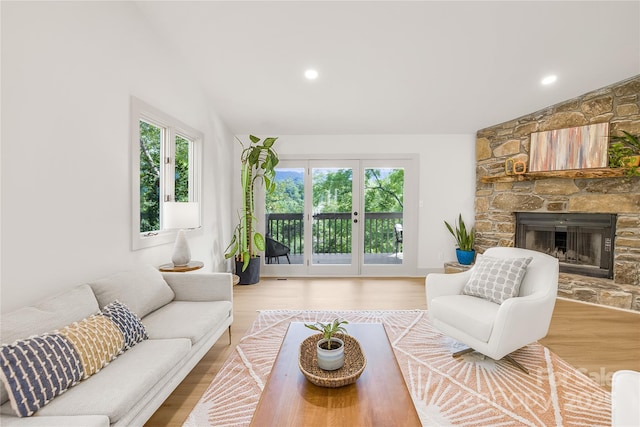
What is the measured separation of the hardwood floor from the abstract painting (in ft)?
5.80

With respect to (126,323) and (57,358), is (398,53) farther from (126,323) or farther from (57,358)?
(57,358)

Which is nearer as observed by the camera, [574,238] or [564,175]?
[564,175]

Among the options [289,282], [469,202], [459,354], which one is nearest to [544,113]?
[469,202]

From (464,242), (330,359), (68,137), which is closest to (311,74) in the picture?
(68,137)

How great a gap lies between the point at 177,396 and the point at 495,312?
90.7 inches

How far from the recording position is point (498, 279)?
2.38m

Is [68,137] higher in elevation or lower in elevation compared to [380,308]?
higher

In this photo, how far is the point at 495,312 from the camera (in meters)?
2.19

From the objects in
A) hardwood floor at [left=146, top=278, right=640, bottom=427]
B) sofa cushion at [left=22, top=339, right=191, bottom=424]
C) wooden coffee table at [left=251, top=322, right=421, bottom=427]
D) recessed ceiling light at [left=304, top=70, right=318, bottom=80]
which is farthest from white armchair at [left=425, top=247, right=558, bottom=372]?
recessed ceiling light at [left=304, top=70, right=318, bottom=80]

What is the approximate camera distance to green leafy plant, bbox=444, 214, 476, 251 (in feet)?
15.4

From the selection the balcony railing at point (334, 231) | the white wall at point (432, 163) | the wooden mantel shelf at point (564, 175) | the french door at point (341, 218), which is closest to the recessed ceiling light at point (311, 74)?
the white wall at point (432, 163)

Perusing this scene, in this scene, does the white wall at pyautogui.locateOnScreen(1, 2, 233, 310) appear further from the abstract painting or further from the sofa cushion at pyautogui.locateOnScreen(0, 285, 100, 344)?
the abstract painting

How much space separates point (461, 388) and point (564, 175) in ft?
10.8

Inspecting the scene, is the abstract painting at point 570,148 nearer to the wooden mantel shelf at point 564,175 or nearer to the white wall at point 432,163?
the wooden mantel shelf at point 564,175
